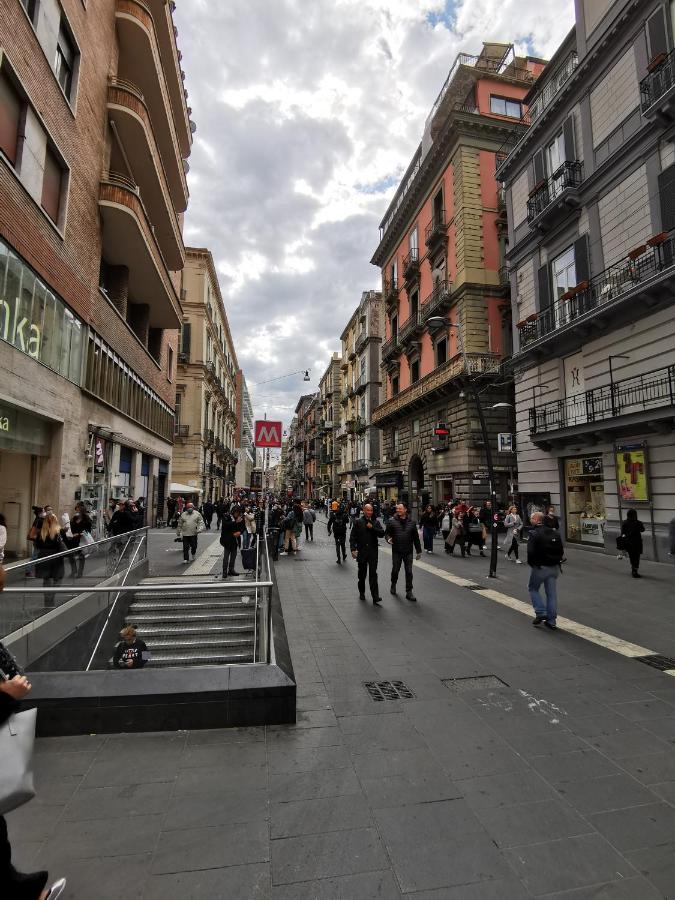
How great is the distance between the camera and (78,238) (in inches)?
537

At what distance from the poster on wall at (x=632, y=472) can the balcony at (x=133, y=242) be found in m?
17.1

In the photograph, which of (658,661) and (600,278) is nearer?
(658,661)

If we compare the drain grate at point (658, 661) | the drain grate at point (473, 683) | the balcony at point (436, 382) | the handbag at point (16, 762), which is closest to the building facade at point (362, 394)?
the balcony at point (436, 382)

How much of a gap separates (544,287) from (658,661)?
16.2 metres

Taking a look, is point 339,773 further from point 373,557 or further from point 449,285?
point 449,285

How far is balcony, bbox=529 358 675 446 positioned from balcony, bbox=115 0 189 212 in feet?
63.2

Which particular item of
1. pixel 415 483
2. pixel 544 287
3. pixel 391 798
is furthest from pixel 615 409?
pixel 415 483

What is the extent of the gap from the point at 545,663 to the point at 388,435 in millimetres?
30902

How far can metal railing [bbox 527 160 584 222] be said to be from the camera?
1683 cm

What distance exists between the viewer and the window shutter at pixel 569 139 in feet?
56.7

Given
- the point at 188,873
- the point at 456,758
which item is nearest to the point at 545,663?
the point at 456,758

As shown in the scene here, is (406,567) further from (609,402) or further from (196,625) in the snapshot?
(609,402)

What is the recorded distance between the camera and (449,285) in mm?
26719

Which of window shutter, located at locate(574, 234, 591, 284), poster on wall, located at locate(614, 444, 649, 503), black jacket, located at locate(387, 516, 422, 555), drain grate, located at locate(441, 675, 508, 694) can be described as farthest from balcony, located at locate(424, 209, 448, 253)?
drain grate, located at locate(441, 675, 508, 694)
